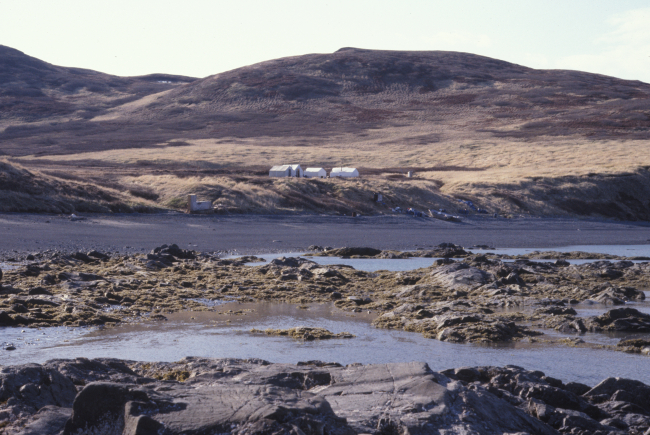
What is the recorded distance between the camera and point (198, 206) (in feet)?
115

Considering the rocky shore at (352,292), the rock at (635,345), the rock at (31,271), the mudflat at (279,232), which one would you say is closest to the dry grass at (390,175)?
the mudflat at (279,232)

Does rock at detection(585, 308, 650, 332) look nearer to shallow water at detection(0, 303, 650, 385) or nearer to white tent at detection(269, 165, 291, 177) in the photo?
shallow water at detection(0, 303, 650, 385)

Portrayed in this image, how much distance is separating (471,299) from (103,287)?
8580mm

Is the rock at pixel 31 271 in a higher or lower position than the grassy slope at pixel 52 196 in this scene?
lower

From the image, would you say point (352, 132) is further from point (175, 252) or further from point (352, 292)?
point (352, 292)

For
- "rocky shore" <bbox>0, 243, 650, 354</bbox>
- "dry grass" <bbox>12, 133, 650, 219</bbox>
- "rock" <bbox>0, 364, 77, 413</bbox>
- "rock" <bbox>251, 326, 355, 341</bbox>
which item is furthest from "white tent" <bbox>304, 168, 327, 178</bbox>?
"rock" <bbox>0, 364, 77, 413</bbox>

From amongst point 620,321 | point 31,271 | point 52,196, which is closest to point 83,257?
point 31,271

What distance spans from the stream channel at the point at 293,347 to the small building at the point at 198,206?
2265 cm

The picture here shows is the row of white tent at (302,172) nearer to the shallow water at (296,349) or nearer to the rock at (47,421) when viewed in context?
the shallow water at (296,349)

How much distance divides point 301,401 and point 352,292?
10508 millimetres

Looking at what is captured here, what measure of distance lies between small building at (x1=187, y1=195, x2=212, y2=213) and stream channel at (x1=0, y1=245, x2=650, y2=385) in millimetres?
22647

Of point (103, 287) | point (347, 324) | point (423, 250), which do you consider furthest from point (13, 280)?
point (423, 250)

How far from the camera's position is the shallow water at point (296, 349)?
30.5ft

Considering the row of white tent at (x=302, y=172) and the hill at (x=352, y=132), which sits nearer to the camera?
the hill at (x=352, y=132)
